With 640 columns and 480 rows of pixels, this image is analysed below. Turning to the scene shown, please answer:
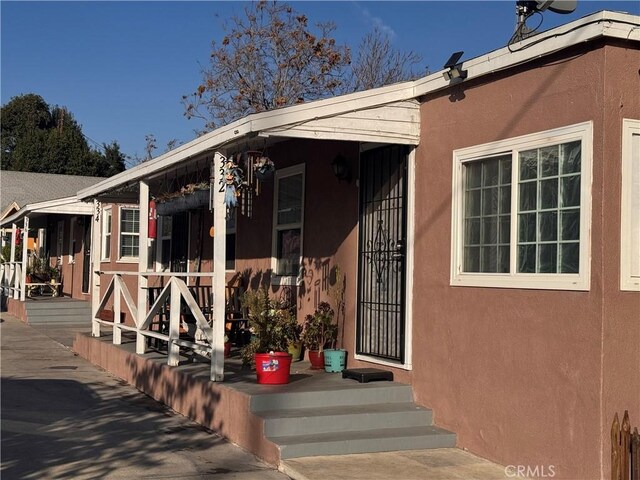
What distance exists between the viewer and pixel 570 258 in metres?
6.02

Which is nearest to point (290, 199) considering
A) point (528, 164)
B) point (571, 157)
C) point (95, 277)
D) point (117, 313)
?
point (117, 313)

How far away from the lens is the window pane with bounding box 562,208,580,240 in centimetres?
599

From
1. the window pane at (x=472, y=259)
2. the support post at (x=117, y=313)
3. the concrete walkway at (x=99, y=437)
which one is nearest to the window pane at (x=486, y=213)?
the window pane at (x=472, y=259)

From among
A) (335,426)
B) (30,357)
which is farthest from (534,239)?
(30,357)

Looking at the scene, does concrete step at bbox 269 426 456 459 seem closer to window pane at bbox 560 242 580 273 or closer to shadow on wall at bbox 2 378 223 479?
shadow on wall at bbox 2 378 223 479

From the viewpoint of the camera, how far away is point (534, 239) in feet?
21.0

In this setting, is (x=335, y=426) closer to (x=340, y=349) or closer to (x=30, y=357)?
(x=340, y=349)

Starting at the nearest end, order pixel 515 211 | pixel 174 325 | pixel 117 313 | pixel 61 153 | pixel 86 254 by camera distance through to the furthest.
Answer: pixel 515 211
pixel 174 325
pixel 117 313
pixel 86 254
pixel 61 153

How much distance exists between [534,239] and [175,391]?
458 cm

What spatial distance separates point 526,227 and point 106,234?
52.0 ft

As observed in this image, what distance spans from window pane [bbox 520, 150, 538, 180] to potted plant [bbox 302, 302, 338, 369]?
3.39m

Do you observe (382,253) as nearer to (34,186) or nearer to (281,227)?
(281,227)

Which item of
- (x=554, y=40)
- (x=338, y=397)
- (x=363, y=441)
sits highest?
(x=554, y=40)

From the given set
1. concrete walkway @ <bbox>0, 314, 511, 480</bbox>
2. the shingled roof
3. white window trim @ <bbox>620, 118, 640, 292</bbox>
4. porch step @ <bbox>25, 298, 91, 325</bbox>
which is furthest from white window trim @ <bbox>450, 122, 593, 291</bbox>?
the shingled roof
